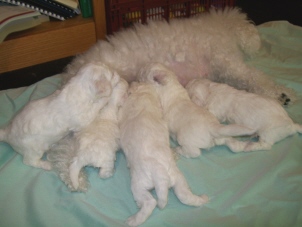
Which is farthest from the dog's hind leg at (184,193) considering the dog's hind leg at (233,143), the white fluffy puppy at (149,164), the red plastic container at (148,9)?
the red plastic container at (148,9)

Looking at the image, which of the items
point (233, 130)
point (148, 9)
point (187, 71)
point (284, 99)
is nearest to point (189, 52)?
point (187, 71)

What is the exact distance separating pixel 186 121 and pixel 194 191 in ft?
0.83

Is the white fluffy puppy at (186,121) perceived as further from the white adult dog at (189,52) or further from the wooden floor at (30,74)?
the wooden floor at (30,74)

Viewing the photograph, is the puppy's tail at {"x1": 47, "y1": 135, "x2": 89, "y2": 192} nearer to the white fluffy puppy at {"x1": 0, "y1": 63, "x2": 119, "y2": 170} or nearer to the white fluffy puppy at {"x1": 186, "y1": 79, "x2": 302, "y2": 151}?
the white fluffy puppy at {"x1": 0, "y1": 63, "x2": 119, "y2": 170}

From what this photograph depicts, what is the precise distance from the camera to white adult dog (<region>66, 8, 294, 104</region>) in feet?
4.93

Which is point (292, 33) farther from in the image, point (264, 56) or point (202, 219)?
point (202, 219)

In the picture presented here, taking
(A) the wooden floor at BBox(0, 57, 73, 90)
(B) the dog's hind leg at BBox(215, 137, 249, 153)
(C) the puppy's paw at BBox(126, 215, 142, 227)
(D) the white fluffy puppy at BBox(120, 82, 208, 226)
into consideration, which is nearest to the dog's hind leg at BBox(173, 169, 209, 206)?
(D) the white fluffy puppy at BBox(120, 82, 208, 226)

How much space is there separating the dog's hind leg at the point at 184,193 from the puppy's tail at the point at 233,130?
0.21 metres

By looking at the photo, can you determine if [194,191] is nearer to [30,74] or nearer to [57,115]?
[57,115]

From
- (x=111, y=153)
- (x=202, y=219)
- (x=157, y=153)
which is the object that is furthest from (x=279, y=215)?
(x=111, y=153)

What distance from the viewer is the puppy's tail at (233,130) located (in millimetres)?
1050

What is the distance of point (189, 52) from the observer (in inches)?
62.8

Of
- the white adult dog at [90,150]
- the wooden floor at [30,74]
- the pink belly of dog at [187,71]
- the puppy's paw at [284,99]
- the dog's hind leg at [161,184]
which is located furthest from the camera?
the wooden floor at [30,74]

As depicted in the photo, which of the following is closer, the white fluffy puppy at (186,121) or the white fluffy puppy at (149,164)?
the white fluffy puppy at (149,164)
